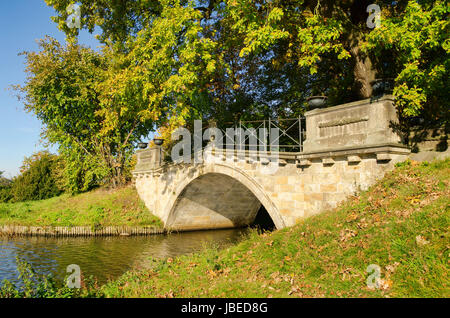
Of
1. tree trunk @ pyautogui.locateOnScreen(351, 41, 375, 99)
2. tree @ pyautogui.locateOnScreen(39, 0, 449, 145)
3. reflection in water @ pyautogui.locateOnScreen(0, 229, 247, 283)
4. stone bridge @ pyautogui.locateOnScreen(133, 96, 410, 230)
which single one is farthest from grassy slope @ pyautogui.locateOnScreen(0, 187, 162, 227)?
tree trunk @ pyautogui.locateOnScreen(351, 41, 375, 99)

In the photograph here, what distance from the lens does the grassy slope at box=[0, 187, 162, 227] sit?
54.1 ft

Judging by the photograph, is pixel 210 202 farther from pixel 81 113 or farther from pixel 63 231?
pixel 81 113

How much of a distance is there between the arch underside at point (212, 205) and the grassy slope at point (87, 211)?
1.57m

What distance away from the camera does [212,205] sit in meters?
17.7

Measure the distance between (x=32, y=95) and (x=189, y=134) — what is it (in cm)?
1073

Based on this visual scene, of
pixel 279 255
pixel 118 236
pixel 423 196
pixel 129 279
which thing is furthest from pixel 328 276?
pixel 118 236

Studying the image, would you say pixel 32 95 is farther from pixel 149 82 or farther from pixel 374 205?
pixel 374 205

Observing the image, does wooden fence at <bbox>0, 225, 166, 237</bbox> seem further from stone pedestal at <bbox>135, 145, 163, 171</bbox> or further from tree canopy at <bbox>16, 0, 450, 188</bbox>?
tree canopy at <bbox>16, 0, 450, 188</bbox>

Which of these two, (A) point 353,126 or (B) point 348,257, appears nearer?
(B) point 348,257

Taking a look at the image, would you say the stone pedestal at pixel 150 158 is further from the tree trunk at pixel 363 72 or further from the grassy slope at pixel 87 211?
the tree trunk at pixel 363 72

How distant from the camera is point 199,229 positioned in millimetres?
18141

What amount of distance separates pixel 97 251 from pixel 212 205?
23.4 feet

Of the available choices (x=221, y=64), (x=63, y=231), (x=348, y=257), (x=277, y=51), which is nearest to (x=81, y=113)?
(x=63, y=231)

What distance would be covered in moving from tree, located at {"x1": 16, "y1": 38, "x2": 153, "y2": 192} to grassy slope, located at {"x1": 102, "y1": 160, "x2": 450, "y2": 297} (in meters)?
14.1
